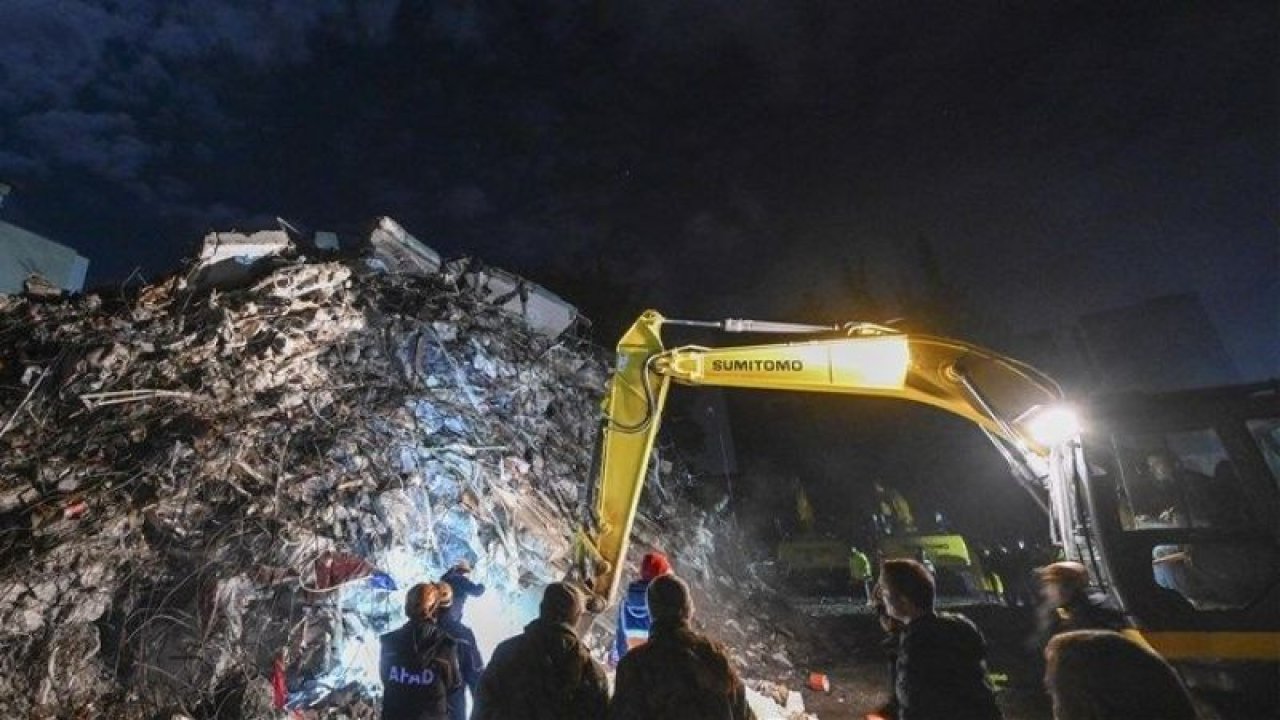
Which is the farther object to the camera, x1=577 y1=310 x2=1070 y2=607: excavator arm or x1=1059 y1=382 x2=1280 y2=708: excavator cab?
x1=577 y1=310 x2=1070 y2=607: excavator arm

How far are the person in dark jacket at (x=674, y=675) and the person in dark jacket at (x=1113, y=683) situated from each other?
1.24m

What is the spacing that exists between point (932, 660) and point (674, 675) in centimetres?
121

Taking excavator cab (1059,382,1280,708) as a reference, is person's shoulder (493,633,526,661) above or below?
below

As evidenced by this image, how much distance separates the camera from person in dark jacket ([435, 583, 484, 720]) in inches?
150

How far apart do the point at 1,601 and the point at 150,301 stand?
395cm

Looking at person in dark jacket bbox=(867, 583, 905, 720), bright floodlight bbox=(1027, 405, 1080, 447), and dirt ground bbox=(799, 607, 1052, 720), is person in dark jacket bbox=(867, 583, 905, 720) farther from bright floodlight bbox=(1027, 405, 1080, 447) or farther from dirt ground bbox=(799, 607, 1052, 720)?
dirt ground bbox=(799, 607, 1052, 720)

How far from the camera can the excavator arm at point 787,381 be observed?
15.4ft

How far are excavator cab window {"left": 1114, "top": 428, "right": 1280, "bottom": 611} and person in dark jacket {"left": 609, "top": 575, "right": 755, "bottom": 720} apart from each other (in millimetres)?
3012

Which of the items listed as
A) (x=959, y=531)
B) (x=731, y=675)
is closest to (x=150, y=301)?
(x=731, y=675)

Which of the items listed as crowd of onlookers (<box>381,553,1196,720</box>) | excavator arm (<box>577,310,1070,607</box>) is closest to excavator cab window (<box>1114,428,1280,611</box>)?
excavator arm (<box>577,310,1070,607</box>)

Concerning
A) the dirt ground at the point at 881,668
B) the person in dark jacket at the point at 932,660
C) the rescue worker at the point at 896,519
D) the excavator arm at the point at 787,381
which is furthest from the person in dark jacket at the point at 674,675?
the rescue worker at the point at 896,519

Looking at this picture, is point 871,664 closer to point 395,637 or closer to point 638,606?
point 638,606

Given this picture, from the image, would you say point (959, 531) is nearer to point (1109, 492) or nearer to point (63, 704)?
point (1109, 492)

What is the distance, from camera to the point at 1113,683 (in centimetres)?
213
